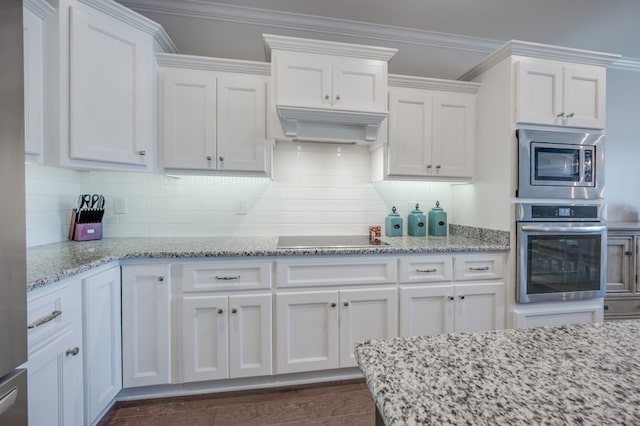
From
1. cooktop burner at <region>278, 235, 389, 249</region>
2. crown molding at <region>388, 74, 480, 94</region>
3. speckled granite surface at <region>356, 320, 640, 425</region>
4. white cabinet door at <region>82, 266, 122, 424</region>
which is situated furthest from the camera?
crown molding at <region>388, 74, 480, 94</region>

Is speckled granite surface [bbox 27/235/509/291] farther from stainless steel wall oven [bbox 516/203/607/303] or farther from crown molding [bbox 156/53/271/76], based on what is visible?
crown molding [bbox 156/53/271/76]

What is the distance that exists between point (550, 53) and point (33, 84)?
3.17 m

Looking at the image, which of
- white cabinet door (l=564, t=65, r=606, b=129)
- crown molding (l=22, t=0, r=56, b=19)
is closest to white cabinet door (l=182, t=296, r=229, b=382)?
crown molding (l=22, t=0, r=56, b=19)

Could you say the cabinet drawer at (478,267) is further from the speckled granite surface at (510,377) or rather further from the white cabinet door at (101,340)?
the white cabinet door at (101,340)

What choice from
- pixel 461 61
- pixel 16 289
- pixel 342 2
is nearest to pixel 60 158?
pixel 16 289

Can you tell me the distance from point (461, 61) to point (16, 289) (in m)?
3.32

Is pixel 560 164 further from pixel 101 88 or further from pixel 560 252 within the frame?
pixel 101 88

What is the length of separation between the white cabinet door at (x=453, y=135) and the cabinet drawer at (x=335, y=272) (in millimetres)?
952

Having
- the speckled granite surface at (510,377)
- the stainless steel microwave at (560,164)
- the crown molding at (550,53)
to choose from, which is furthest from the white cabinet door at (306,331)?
the crown molding at (550,53)

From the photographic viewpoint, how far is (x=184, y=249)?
1778 millimetres

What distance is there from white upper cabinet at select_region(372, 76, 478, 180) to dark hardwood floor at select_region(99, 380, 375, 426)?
5.22 ft

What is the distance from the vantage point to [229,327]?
5.77 ft

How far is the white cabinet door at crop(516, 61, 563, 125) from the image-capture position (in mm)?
1989

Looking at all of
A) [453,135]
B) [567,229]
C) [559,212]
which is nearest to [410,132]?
[453,135]
